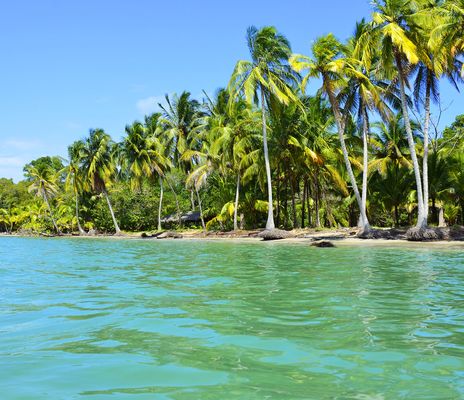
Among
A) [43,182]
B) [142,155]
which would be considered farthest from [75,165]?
[142,155]

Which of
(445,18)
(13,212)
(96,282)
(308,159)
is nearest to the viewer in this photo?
(96,282)

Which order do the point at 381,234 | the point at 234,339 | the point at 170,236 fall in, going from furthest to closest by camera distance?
1. the point at 170,236
2. the point at 381,234
3. the point at 234,339

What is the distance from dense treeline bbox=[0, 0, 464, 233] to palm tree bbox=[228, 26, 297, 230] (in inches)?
3.1

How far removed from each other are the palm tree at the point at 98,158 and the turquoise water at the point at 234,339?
40.1 metres

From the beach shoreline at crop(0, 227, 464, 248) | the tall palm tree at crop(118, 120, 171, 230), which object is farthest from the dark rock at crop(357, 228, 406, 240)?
the tall palm tree at crop(118, 120, 171, 230)

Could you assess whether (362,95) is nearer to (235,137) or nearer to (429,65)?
(429,65)

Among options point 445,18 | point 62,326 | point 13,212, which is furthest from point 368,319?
point 13,212

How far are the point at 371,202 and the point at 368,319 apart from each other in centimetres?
3270

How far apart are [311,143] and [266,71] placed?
19.8 feet

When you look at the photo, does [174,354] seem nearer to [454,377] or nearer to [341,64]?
[454,377]

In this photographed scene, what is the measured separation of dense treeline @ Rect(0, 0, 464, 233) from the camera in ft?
75.8

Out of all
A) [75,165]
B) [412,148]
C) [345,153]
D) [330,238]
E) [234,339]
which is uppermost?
[75,165]

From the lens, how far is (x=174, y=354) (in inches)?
162

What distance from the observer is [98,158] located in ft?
155
